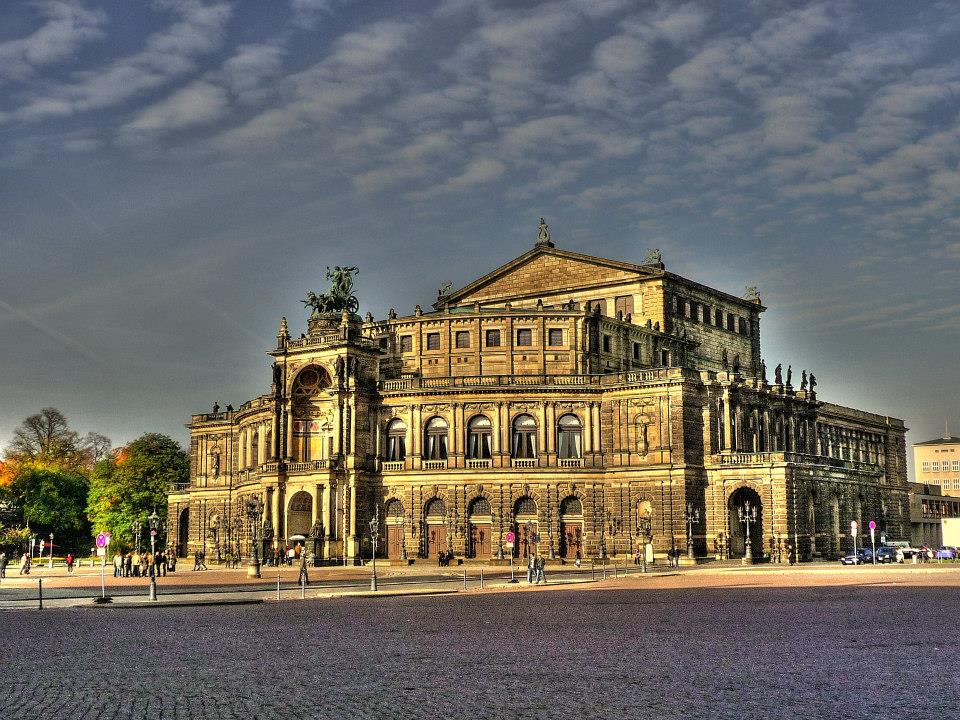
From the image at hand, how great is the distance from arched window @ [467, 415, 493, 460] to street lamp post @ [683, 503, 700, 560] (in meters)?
17.0

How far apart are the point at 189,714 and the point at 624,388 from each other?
260 feet

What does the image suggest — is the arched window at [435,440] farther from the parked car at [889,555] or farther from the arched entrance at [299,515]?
the parked car at [889,555]

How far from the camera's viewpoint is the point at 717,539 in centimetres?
9256

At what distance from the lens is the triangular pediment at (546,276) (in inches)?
4409

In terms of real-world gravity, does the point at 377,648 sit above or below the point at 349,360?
below

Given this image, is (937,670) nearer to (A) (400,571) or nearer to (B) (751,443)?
(A) (400,571)

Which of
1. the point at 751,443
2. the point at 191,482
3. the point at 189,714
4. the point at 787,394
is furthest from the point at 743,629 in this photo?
the point at 191,482

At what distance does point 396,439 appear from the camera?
328 ft

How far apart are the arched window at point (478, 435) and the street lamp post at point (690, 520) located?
1698 centimetres

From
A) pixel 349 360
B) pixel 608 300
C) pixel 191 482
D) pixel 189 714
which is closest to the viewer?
pixel 189 714

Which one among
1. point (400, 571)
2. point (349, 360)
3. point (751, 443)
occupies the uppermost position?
point (349, 360)

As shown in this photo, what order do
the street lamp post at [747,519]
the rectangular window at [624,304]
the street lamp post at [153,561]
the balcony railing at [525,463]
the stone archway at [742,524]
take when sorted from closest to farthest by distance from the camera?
the street lamp post at [153,561] → the street lamp post at [747,519] → the stone archway at [742,524] → the balcony railing at [525,463] → the rectangular window at [624,304]

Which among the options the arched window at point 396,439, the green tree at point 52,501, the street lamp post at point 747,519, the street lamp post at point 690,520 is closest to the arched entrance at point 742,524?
the street lamp post at point 747,519

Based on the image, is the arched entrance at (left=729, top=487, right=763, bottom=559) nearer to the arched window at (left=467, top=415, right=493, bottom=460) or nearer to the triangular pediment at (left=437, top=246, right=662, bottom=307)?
the arched window at (left=467, top=415, right=493, bottom=460)
